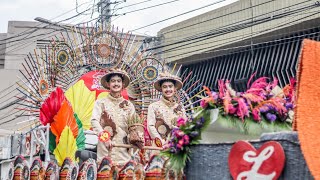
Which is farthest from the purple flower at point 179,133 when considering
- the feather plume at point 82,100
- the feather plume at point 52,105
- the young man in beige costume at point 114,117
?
the feather plume at point 82,100

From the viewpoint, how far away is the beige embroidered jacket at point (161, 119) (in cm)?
582

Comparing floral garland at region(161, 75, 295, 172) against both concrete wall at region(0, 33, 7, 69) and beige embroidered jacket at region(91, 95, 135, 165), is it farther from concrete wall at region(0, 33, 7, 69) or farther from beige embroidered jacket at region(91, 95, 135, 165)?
concrete wall at region(0, 33, 7, 69)

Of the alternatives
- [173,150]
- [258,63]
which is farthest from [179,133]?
[258,63]

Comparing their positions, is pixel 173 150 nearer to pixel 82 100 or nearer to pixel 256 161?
pixel 256 161

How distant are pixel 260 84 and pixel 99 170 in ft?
5.95

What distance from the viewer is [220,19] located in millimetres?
13789

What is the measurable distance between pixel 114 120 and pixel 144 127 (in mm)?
304

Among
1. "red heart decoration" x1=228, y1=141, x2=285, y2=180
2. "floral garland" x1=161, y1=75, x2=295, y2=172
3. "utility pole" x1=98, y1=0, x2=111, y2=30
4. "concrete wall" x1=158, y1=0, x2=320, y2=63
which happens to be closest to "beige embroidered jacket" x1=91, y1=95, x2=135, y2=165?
"floral garland" x1=161, y1=75, x2=295, y2=172

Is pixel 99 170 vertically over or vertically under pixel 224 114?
under

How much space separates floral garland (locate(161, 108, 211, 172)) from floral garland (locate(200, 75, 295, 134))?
7 cm

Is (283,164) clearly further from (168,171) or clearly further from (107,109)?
(107,109)

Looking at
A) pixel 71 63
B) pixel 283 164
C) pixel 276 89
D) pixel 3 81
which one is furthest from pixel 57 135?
pixel 3 81

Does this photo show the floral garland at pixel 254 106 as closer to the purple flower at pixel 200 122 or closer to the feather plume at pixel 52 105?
the purple flower at pixel 200 122

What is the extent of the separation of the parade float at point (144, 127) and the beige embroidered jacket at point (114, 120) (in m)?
0.22
